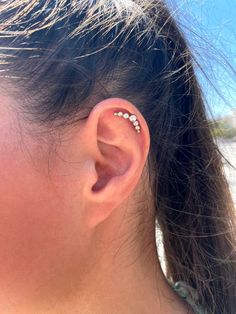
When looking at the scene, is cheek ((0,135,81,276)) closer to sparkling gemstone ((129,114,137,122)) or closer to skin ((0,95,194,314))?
skin ((0,95,194,314))

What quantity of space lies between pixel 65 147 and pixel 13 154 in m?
0.10

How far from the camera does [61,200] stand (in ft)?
3.20

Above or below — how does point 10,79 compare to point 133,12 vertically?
below

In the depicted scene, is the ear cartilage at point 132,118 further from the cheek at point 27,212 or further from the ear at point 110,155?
the cheek at point 27,212

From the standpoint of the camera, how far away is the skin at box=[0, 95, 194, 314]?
3.15 feet

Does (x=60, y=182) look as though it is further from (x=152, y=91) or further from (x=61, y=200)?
(x=152, y=91)

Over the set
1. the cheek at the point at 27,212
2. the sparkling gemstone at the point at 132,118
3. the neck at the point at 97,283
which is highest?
the sparkling gemstone at the point at 132,118

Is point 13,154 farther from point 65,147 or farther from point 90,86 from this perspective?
point 90,86

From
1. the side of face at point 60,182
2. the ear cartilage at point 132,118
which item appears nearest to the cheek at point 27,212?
the side of face at point 60,182

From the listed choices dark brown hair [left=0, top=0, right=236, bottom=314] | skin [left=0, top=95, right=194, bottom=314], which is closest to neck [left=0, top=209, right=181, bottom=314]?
skin [left=0, top=95, right=194, bottom=314]

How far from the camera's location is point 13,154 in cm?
96

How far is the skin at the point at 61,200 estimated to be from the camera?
961 mm

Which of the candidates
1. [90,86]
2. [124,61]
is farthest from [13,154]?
[124,61]

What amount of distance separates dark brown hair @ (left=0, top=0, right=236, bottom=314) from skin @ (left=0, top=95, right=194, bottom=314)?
50 mm
